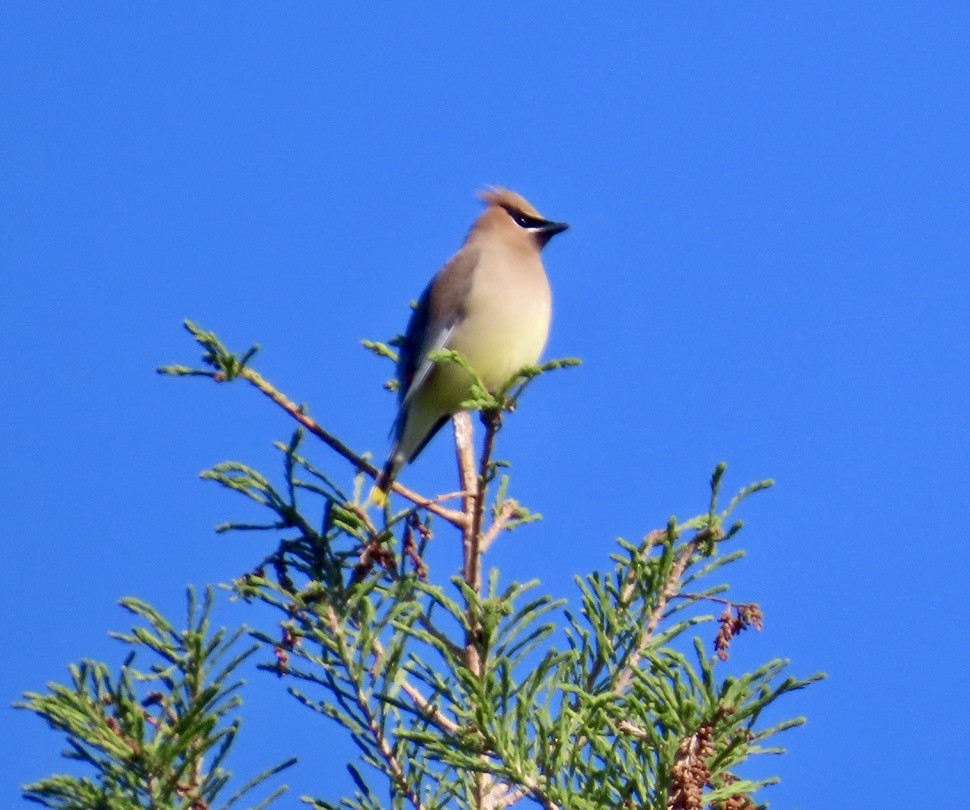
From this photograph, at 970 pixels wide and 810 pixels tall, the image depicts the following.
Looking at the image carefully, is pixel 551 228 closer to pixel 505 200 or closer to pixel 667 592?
pixel 505 200

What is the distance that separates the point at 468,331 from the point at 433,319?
4.8 inches

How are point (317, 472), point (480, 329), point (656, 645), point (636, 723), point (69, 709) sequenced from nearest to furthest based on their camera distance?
point (69, 709) < point (636, 723) < point (656, 645) < point (317, 472) < point (480, 329)

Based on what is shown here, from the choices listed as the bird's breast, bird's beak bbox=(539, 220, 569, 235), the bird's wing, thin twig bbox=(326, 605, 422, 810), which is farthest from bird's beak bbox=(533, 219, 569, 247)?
thin twig bbox=(326, 605, 422, 810)

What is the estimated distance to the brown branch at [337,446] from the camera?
9.55 ft

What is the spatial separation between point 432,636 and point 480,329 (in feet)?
5.99

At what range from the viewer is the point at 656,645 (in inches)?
109

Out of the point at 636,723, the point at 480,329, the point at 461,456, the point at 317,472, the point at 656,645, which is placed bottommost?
the point at 636,723

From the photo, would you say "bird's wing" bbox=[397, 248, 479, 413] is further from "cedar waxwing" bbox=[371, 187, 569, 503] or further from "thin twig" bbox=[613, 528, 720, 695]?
"thin twig" bbox=[613, 528, 720, 695]

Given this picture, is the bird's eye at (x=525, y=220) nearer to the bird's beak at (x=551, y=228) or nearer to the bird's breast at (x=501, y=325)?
the bird's beak at (x=551, y=228)

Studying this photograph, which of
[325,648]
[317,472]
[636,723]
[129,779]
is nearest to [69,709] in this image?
[129,779]

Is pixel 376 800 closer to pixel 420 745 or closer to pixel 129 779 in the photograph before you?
pixel 420 745

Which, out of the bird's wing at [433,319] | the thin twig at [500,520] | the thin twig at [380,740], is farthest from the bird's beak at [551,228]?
the thin twig at [380,740]

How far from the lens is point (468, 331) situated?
4.38 m

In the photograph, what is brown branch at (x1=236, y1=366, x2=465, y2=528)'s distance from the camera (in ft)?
9.55
